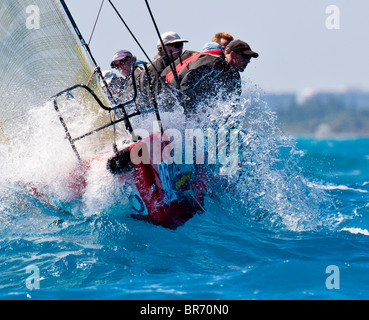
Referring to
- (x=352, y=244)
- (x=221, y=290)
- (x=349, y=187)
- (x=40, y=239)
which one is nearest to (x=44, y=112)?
(x=40, y=239)

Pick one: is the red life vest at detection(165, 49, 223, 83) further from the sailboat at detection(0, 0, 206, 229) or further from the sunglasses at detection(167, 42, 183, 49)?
the sailboat at detection(0, 0, 206, 229)

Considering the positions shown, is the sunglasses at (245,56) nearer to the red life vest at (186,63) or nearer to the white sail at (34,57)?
the red life vest at (186,63)

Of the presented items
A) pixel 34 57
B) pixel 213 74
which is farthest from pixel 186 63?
pixel 34 57

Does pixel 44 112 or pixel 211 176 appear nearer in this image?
pixel 44 112

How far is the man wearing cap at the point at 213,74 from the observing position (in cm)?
430

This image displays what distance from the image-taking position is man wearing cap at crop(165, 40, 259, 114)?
4.30 metres

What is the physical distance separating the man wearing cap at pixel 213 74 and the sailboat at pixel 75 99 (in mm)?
516

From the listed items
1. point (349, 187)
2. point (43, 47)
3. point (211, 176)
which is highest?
point (43, 47)

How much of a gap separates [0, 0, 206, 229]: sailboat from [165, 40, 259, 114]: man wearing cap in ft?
1.69

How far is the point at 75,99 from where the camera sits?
4461 mm

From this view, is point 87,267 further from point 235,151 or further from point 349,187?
point 349,187

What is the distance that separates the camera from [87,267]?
129 inches

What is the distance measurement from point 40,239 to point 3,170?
2.83 ft

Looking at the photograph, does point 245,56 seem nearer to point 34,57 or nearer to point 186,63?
point 186,63
